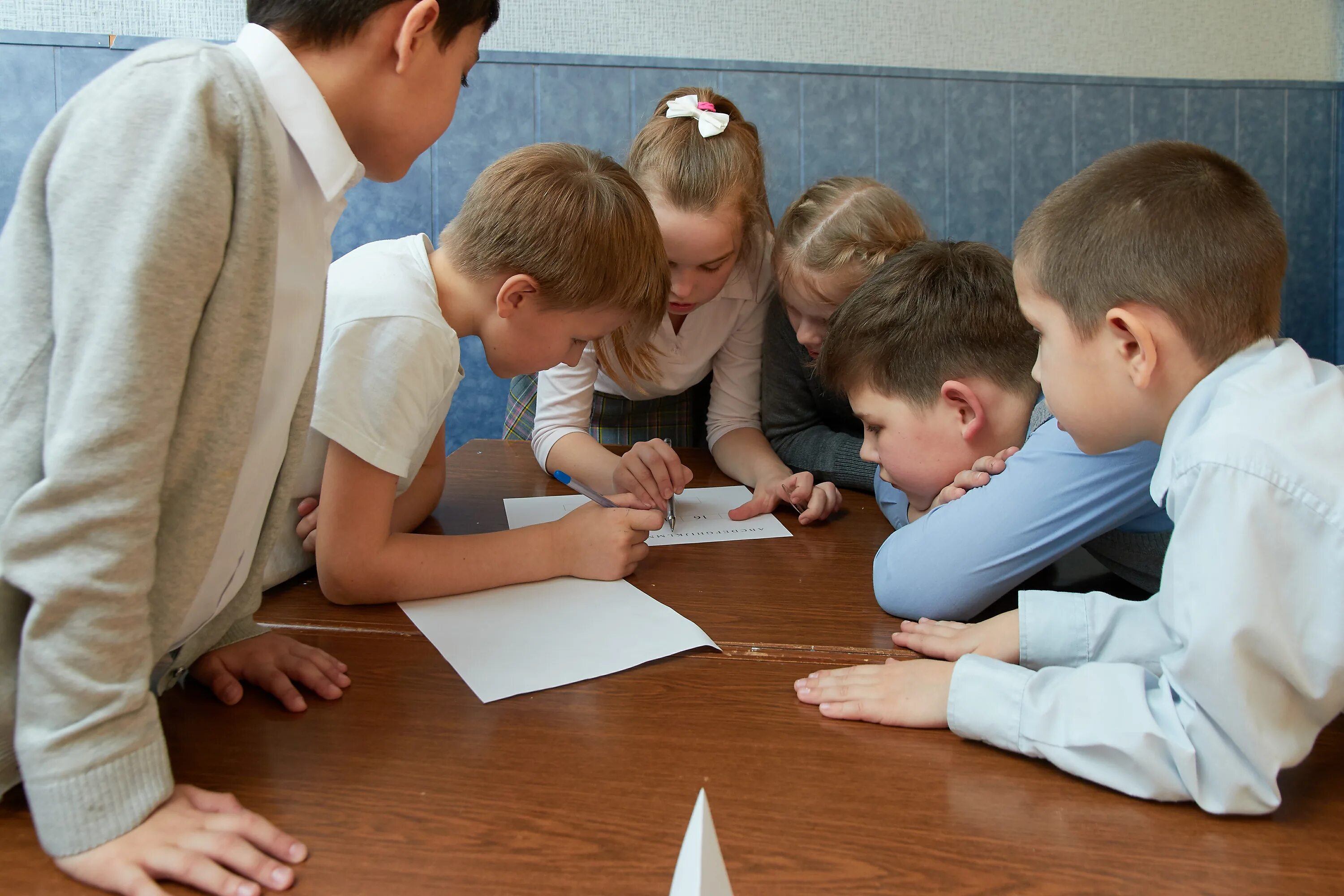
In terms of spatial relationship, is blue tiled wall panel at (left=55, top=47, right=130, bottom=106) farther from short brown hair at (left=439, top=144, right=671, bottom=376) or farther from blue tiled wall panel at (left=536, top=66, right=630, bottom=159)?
short brown hair at (left=439, top=144, right=671, bottom=376)

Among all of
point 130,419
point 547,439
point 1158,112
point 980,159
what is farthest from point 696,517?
point 1158,112

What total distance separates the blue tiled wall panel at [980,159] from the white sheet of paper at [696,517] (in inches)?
66.4

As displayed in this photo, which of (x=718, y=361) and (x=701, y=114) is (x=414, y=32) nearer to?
(x=701, y=114)

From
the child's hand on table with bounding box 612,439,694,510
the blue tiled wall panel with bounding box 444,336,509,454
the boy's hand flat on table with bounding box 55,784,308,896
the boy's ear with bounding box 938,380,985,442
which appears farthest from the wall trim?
the boy's hand flat on table with bounding box 55,784,308,896

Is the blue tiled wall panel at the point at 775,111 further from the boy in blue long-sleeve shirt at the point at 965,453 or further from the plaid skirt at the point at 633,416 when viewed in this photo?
the boy in blue long-sleeve shirt at the point at 965,453

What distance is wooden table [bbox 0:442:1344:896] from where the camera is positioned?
21.2 inches

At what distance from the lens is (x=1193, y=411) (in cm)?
67

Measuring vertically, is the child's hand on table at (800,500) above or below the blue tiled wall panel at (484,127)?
below

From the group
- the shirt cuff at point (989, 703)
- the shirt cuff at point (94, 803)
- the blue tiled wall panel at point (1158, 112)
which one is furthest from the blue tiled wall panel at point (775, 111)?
the shirt cuff at point (94, 803)

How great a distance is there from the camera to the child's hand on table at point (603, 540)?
1.01 m

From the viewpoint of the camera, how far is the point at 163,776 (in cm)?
58

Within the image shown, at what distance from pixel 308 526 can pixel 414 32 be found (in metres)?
0.55

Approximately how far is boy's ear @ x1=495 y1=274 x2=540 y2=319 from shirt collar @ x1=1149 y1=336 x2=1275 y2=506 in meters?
0.64

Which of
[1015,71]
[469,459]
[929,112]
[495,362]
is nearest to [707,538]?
[495,362]
